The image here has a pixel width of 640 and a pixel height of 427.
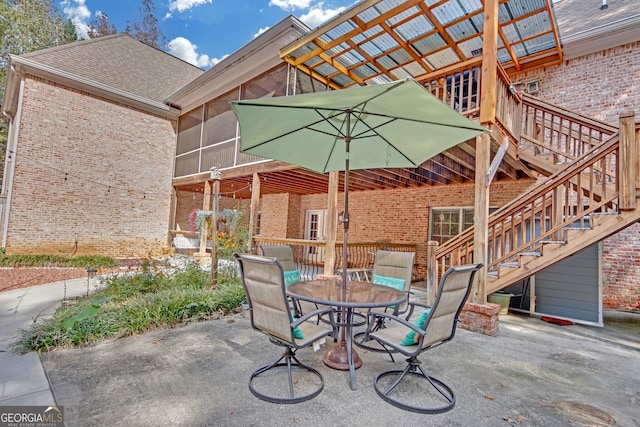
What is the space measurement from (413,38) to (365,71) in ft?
4.51

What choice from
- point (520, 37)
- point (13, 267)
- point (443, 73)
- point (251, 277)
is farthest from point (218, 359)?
point (13, 267)

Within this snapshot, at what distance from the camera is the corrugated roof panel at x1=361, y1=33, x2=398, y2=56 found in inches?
200

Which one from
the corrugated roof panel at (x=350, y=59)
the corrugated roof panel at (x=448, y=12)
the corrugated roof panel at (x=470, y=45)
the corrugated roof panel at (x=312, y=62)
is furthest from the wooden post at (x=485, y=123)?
the corrugated roof panel at (x=312, y=62)

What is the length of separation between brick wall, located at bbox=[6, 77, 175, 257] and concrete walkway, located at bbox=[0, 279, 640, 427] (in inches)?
242

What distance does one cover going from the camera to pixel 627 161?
135 inches

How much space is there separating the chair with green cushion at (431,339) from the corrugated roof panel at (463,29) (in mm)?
4173

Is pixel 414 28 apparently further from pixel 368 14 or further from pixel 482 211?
pixel 482 211

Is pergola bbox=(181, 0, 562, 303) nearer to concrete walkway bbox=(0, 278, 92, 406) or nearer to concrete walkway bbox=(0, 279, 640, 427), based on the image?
concrete walkway bbox=(0, 279, 640, 427)

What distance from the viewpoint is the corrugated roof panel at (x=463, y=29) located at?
4.69 m

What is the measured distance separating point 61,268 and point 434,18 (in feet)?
32.7

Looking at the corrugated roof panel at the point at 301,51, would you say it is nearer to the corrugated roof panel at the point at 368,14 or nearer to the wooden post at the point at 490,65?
the corrugated roof panel at the point at 368,14

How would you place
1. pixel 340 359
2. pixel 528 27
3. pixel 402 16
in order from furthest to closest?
pixel 528 27 < pixel 402 16 < pixel 340 359

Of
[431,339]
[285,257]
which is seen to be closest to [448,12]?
[285,257]

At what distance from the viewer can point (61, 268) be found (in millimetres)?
7914
